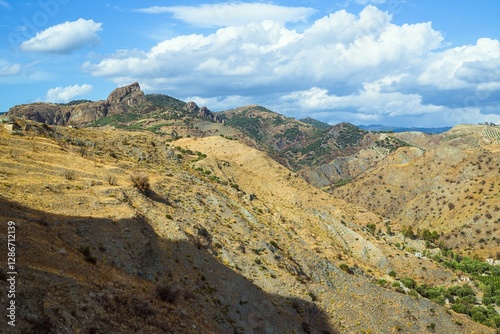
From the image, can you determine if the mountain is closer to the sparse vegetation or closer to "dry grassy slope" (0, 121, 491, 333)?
"dry grassy slope" (0, 121, 491, 333)

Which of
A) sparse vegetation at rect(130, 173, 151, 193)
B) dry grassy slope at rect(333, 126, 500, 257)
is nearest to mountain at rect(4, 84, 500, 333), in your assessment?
sparse vegetation at rect(130, 173, 151, 193)

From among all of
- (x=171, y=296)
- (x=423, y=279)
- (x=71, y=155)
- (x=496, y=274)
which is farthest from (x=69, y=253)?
(x=496, y=274)

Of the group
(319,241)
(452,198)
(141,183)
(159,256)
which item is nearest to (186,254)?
(159,256)

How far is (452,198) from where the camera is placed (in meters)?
156

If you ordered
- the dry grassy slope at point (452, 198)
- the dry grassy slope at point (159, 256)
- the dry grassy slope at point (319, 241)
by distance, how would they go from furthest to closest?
the dry grassy slope at point (452, 198), the dry grassy slope at point (319, 241), the dry grassy slope at point (159, 256)

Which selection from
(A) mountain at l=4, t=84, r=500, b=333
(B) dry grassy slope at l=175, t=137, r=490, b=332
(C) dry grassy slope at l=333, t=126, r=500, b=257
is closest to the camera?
(A) mountain at l=4, t=84, r=500, b=333

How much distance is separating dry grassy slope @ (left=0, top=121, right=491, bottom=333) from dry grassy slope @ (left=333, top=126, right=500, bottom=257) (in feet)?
276

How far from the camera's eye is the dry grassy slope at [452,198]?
13200cm

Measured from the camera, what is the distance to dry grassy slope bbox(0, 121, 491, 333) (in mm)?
21891

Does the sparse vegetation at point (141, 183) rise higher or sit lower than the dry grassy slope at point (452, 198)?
higher

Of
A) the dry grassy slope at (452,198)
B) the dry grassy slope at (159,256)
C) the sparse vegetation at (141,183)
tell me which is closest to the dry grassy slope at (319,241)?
the dry grassy slope at (159,256)

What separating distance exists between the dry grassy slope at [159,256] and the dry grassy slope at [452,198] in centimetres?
8418

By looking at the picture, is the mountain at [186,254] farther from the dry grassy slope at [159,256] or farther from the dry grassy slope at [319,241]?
the dry grassy slope at [319,241]

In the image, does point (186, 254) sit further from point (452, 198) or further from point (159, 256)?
point (452, 198)
